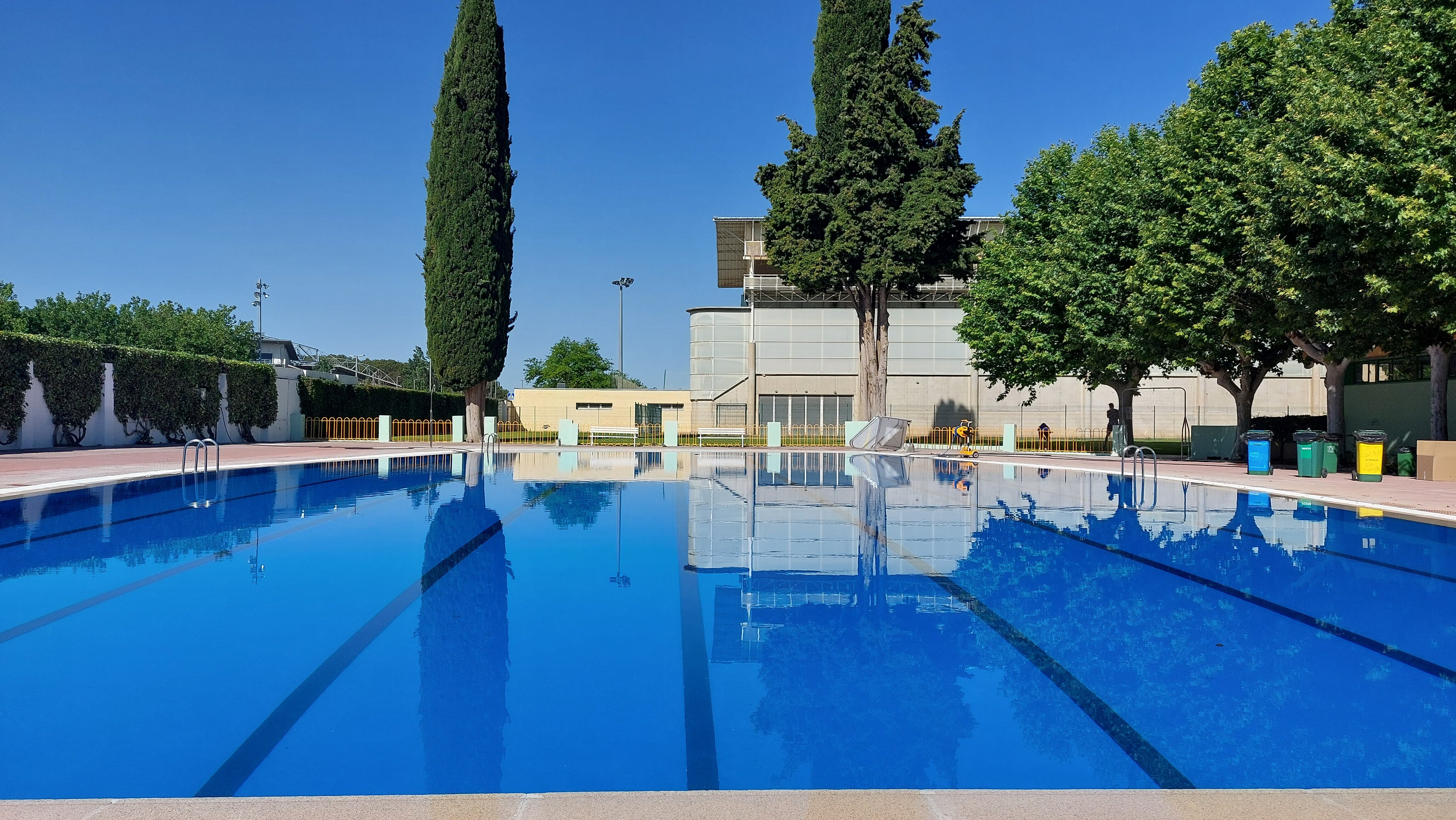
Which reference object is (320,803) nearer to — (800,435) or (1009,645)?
(1009,645)

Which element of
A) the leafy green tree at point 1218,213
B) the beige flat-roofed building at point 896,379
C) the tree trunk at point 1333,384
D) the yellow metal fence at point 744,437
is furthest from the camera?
the beige flat-roofed building at point 896,379

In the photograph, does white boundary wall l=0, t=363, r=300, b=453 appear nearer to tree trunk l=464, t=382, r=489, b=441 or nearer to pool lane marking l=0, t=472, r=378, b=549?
tree trunk l=464, t=382, r=489, b=441

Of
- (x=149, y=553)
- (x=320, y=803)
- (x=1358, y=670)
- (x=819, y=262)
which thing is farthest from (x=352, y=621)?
(x=819, y=262)

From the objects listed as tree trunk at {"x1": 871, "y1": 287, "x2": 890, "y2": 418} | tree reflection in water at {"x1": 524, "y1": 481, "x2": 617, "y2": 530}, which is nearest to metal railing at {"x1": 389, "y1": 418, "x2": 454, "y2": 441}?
tree trunk at {"x1": 871, "y1": 287, "x2": 890, "y2": 418}

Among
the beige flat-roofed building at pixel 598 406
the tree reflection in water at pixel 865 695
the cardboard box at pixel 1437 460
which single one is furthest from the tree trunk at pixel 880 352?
the tree reflection in water at pixel 865 695

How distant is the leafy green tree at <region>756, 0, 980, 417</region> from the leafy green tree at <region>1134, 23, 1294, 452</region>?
8.83 meters

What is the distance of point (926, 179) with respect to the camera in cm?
3222

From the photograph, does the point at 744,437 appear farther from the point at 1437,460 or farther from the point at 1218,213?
the point at 1437,460

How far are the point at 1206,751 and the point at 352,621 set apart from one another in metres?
5.08

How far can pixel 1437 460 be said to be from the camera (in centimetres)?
1800

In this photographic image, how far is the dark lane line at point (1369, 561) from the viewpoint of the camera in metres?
7.90

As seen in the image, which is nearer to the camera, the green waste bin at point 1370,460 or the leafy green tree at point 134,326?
the green waste bin at point 1370,460

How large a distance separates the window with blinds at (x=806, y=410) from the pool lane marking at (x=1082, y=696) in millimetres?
40088

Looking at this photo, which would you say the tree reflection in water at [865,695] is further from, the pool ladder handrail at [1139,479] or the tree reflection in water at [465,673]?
the pool ladder handrail at [1139,479]
